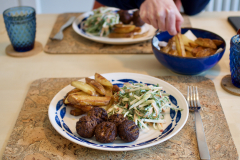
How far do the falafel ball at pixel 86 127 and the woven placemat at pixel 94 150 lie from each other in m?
0.07

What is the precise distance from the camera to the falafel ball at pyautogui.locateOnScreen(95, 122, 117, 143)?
3.01 feet

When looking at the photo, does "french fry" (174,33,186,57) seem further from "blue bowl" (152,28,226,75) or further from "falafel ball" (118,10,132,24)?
"falafel ball" (118,10,132,24)

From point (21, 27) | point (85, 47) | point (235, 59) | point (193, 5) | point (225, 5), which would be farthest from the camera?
point (225, 5)

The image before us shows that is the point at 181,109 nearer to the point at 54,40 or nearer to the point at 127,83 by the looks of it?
the point at 127,83

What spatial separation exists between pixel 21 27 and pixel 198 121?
1324 mm

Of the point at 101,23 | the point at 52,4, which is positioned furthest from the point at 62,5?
the point at 101,23

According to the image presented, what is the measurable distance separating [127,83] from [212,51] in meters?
0.59

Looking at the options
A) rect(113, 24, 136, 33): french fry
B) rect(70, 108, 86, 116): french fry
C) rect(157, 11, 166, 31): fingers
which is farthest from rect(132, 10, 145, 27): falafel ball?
rect(70, 108, 86, 116): french fry

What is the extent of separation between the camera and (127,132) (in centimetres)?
93

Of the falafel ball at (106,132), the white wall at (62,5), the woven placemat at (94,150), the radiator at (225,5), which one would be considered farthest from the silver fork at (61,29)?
the white wall at (62,5)

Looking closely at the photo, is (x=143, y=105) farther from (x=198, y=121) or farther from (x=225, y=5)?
(x=225, y=5)

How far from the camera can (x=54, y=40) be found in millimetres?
1938

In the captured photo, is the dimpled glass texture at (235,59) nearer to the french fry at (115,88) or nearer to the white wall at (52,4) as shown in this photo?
the french fry at (115,88)

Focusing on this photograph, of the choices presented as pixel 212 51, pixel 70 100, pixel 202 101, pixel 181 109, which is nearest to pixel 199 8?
pixel 212 51
